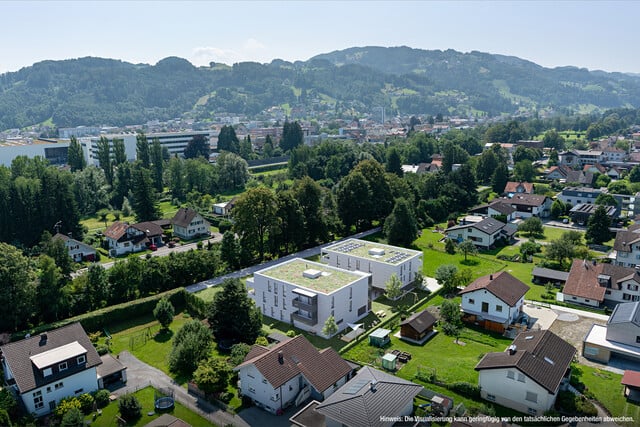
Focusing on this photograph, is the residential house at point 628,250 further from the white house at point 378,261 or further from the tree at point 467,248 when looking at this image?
the white house at point 378,261

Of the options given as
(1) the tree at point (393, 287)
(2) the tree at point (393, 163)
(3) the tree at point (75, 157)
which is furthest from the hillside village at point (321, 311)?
(2) the tree at point (393, 163)

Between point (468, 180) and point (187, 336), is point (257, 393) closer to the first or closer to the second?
point (187, 336)

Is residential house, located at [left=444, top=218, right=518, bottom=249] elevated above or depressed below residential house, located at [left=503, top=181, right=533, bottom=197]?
below

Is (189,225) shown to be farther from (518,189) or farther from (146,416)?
(518,189)

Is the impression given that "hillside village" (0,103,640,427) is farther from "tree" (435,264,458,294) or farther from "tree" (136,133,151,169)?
"tree" (136,133,151,169)

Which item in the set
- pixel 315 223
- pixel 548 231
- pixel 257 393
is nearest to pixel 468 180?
pixel 548 231

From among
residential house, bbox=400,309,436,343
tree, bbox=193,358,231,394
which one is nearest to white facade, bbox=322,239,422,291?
residential house, bbox=400,309,436,343

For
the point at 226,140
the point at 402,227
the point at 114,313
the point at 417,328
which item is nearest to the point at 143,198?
the point at 114,313
